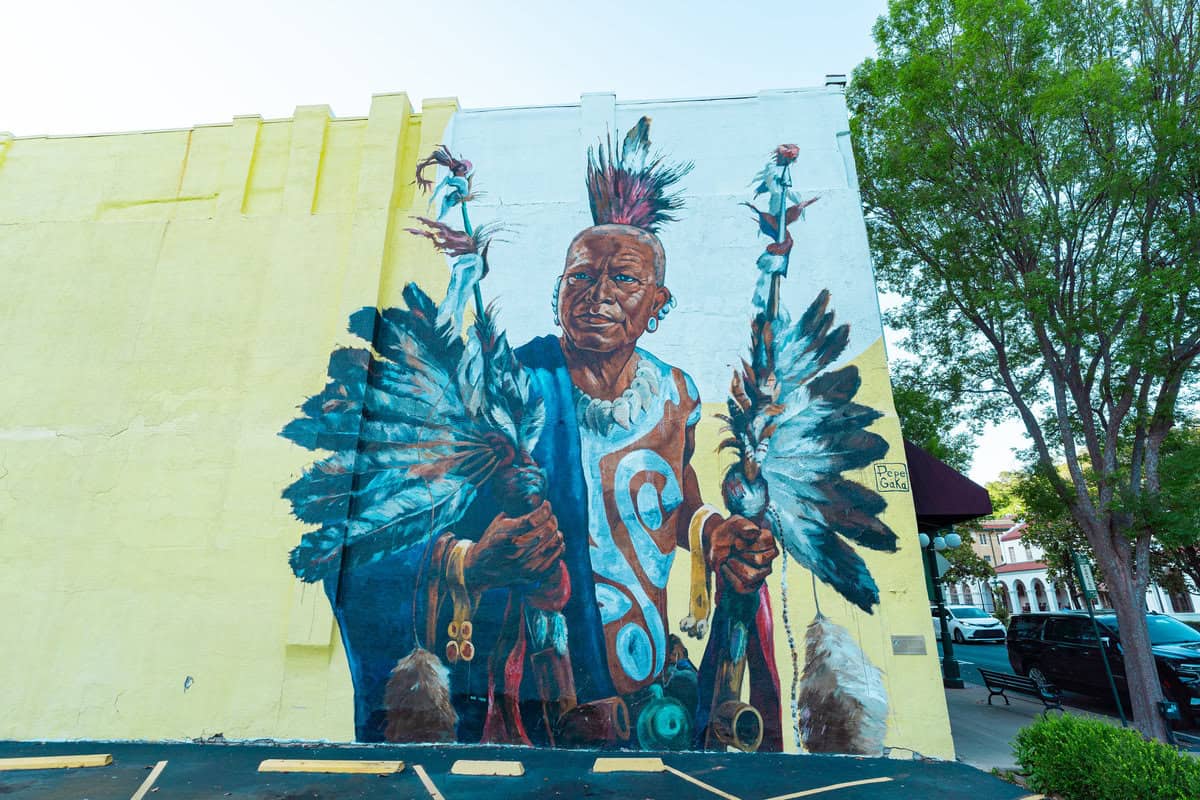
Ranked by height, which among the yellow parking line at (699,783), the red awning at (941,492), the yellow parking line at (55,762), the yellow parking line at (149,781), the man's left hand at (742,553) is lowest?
the yellow parking line at (699,783)

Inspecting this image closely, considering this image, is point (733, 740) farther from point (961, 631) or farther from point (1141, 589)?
point (961, 631)

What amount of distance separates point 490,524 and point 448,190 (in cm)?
578

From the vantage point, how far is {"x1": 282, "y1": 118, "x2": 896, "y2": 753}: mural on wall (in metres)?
8.02

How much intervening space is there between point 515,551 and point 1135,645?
8886 millimetres

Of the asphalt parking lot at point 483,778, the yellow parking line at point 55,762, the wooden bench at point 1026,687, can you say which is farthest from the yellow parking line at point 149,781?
the wooden bench at point 1026,687

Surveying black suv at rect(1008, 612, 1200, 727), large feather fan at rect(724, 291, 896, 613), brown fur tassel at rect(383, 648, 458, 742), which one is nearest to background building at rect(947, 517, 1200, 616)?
black suv at rect(1008, 612, 1200, 727)

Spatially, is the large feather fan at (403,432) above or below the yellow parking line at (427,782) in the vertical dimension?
above

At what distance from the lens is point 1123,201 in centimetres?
954

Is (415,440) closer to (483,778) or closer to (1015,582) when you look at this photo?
(483,778)

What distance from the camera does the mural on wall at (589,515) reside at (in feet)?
26.3

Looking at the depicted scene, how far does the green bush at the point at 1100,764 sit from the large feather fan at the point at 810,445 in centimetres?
221

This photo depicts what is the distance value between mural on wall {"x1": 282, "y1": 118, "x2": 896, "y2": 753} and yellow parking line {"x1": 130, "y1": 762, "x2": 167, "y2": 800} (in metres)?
2.14

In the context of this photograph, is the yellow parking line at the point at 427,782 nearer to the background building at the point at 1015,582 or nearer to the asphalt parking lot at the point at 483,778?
the asphalt parking lot at the point at 483,778

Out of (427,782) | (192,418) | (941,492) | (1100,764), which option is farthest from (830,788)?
(192,418)
